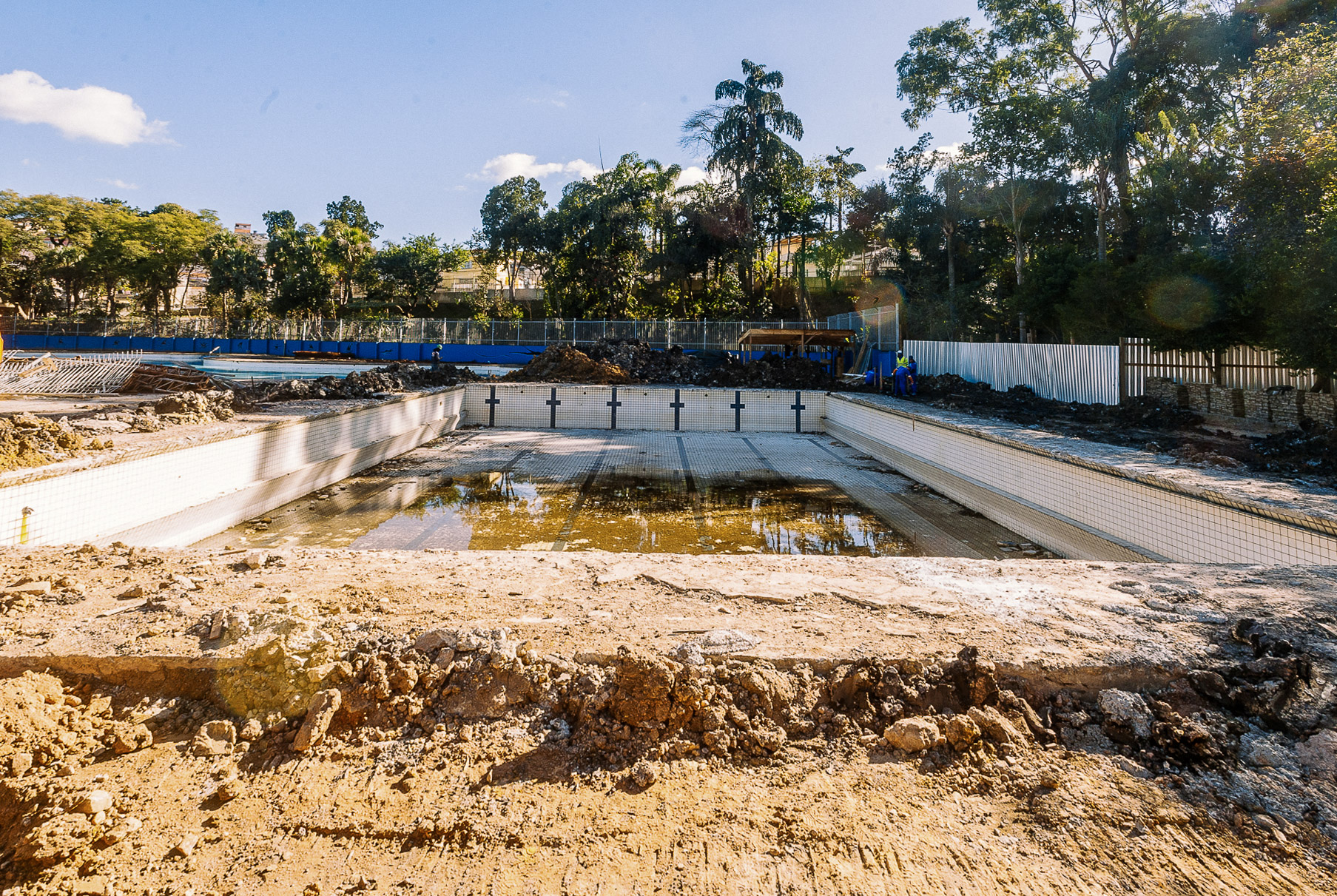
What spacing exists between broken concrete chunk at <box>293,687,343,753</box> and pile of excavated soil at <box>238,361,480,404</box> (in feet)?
34.7

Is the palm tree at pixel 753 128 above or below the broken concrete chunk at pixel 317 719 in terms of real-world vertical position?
above

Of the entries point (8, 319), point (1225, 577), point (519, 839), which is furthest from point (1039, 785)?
point (8, 319)

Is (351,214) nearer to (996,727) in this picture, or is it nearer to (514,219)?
(514,219)

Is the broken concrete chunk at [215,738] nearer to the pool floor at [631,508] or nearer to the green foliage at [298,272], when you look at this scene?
the pool floor at [631,508]

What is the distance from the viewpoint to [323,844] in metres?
2.01

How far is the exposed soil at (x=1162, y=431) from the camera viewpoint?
24.6 ft

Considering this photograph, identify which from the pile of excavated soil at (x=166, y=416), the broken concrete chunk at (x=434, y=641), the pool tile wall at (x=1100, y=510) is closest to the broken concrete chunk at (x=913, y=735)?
the broken concrete chunk at (x=434, y=641)

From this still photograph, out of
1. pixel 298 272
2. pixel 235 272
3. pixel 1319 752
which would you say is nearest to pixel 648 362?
pixel 1319 752

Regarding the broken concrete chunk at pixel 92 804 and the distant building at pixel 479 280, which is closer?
the broken concrete chunk at pixel 92 804

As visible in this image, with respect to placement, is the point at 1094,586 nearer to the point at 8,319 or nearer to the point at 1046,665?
the point at 1046,665

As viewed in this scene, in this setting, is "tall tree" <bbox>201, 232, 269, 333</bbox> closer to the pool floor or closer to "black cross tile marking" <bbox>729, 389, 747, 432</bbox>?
"black cross tile marking" <bbox>729, 389, 747, 432</bbox>

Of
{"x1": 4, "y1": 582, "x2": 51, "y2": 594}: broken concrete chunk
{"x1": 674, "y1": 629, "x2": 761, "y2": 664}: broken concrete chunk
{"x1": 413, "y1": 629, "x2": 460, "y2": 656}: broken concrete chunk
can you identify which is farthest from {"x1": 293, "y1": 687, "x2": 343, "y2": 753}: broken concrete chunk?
{"x1": 4, "y1": 582, "x2": 51, "y2": 594}: broken concrete chunk

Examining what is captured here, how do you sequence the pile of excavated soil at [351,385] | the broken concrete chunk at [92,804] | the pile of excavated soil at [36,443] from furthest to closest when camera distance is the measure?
1. the pile of excavated soil at [351,385]
2. the pile of excavated soil at [36,443]
3. the broken concrete chunk at [92,804]

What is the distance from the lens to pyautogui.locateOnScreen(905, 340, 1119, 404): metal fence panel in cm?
1561
